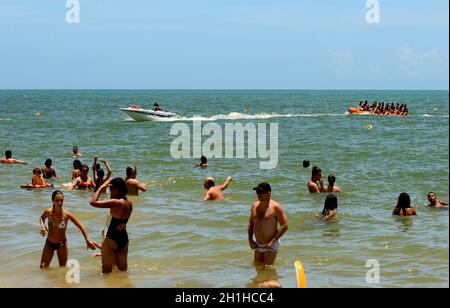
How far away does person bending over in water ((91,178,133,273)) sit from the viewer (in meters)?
9.17

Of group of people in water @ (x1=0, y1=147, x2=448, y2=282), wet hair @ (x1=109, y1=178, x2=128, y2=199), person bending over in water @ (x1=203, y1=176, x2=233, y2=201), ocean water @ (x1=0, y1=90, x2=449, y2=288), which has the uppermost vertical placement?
wet hair @ (x1=109, y1=178, x2=128, y2=199)

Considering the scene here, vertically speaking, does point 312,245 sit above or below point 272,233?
below

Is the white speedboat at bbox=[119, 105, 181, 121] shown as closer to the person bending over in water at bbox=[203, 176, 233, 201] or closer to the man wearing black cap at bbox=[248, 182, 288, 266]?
the person bending over in water at bbox=[203, 176, 233, 201]

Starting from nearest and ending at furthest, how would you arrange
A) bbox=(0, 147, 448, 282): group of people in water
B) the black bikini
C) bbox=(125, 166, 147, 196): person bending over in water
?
bbox=(0, 147, 448, 282): group of people in water → the black bikini → bbox=(125, 166, 147, 196): person bending over in water

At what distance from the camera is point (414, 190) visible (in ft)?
65.3

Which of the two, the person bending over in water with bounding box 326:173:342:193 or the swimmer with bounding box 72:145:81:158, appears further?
the swimmer with bounding box 72:145:81:158

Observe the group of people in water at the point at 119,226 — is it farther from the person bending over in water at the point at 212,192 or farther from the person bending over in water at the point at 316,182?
the person bending over in water at the point at 316,182

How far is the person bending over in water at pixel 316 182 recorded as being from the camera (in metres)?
17.7

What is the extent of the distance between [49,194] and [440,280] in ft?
37.2

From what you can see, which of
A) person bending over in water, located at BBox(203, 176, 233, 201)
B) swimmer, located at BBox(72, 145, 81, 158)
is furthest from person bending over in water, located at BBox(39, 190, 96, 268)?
swimmer, located at BBox(72, 145, 81, 158)

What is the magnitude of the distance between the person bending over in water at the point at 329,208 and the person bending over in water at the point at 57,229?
228 inches

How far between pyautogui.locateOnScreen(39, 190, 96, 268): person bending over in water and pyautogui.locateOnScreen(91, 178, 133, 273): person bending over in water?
381 millimetres
